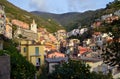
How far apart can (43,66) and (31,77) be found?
21319 millimetres

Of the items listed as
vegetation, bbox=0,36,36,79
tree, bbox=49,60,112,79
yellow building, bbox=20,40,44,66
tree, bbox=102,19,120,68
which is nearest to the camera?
tree, bbox=102,19,120,68

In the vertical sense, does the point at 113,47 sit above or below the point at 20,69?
above

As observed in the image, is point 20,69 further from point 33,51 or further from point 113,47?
point 113,47

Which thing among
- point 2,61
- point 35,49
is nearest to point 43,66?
point 35,49

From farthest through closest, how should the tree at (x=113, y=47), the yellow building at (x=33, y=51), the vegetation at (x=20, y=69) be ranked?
the yellow building at (x=33, y=51) < the vegetation at (x=20, y=69) < the tree at (x=113, y=47)

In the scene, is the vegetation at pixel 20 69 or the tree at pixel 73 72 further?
the tree at pixel 73 72

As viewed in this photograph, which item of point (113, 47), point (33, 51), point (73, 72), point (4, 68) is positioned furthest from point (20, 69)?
point (113, 47)

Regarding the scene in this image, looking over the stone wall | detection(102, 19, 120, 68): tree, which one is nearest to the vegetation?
the stone wall

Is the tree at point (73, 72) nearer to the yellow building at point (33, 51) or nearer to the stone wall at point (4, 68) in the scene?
the yellow building at point (33, 51)

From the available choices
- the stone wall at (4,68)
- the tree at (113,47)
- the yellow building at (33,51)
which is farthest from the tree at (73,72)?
the stone wall at (4,68)

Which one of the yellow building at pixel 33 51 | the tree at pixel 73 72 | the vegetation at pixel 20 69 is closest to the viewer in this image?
the vegetation at pixel 20 69

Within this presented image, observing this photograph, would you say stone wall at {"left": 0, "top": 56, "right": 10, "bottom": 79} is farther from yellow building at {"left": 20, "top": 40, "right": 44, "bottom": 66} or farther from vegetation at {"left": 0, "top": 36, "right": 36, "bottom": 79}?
yellow building at {"left": 20, "top": 40, "right": 44, "bottom": 66}

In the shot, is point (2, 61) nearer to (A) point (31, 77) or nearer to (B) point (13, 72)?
(B) point (13, 72)

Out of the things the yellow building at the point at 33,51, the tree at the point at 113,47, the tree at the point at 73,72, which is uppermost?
the yellow building at the point at 33,51
